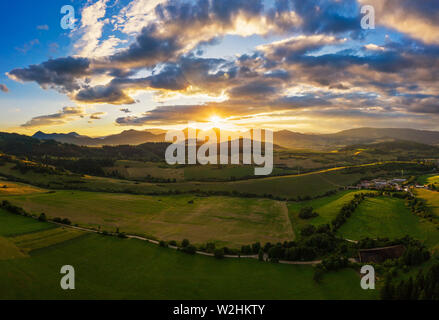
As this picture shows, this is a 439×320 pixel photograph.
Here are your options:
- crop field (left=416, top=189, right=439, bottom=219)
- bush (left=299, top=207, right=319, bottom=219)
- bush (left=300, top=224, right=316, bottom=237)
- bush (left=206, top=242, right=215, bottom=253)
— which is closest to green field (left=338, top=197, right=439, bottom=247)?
crop field (left=416, top=189, right=439, bottom=219)

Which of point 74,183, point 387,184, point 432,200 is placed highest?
point 74,183

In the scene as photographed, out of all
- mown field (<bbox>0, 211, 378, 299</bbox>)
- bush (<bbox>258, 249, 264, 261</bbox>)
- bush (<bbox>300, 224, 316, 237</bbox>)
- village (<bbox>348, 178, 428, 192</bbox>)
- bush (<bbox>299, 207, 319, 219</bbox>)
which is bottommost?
mown field (<bbox>0, 211, 378, 299</bbox>)

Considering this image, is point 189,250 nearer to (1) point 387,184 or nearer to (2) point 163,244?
(2) point 163,244

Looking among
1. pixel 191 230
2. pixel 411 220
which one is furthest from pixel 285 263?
pixel 411 220

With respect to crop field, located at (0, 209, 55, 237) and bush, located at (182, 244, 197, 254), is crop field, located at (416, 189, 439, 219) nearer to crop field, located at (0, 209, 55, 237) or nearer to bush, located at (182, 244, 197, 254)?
bush, located at (182, 244, 197, 254)

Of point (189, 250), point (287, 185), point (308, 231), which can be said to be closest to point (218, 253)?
point (189, 250)

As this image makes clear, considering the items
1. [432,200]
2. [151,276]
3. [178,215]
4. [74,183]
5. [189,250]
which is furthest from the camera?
[74,183]
